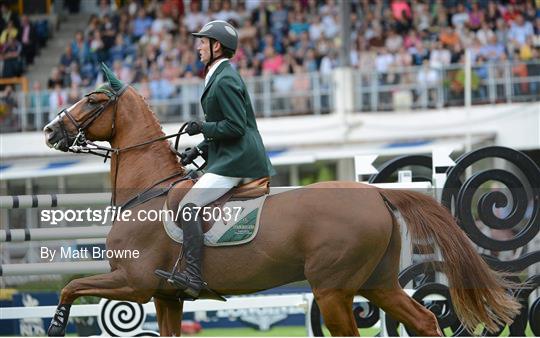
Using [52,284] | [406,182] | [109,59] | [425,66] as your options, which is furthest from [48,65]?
[406,182]

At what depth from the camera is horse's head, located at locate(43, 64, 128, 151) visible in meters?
8.23

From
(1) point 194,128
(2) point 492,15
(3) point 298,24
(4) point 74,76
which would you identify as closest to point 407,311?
(1) point 194,128

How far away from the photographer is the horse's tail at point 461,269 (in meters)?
7.76

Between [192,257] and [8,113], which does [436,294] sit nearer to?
[192,257]

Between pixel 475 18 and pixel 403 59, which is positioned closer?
pixel 403 59

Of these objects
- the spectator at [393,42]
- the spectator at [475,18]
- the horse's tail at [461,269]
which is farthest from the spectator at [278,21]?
the horse's tail at [461,269]

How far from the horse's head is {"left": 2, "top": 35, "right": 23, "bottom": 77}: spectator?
645 inches

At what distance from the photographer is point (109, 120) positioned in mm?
8273

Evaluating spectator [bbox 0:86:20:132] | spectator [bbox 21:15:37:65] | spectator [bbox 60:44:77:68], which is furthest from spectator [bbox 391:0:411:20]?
spectator [bbox 21:15:37:65]

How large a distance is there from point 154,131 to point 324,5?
15.9 metres

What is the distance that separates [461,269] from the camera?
7781mm

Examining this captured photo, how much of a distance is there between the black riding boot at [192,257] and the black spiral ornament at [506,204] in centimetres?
221

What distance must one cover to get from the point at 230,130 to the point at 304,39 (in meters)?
14.9
